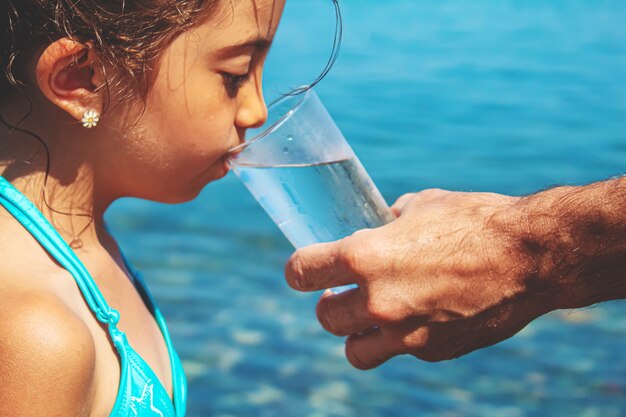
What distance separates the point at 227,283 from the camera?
19.3 feet

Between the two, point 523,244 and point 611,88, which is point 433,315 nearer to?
point 523,244

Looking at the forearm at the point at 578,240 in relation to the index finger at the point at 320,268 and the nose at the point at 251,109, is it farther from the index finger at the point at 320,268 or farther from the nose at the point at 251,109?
the nose at the point at 251,109

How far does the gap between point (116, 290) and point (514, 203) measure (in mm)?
1188

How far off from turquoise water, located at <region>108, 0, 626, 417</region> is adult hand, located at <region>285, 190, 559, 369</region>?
2.42ft

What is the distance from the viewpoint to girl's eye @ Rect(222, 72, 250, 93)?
2.63m

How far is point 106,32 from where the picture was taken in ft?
8.03

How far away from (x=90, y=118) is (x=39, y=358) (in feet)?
2.15

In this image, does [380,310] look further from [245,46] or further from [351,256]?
[245,46]

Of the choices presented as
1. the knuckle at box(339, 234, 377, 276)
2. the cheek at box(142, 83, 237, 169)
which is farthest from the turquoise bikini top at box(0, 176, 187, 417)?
the knuckle at box(339, 234, 377, 276)

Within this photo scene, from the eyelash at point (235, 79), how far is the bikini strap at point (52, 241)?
60cm

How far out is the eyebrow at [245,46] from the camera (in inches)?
101

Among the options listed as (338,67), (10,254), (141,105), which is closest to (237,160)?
(141,105)

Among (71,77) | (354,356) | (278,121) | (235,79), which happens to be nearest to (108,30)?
(71,77)

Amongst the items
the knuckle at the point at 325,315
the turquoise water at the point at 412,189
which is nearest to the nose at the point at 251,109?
the turquoise water at the point at 412,189
